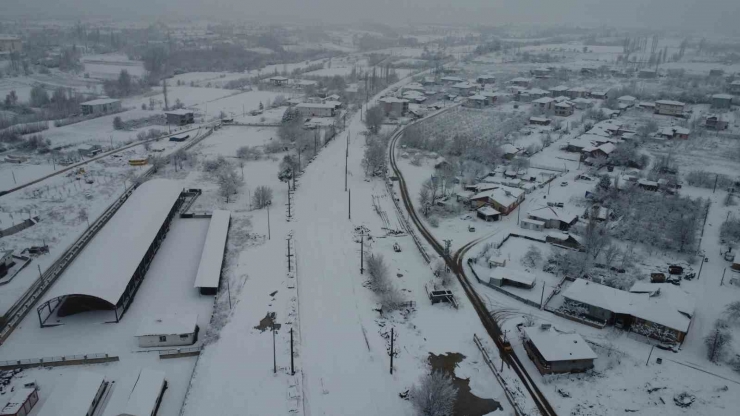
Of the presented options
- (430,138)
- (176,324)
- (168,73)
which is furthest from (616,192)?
(168,73)

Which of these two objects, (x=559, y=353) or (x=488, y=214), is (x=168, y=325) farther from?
(x=488, y=214)

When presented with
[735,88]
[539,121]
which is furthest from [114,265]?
[735,88]

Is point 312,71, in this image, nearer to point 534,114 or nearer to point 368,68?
point 368,68

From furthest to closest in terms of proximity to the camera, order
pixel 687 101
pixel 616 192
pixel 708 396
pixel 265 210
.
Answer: pixel 687 101, pixel 616 192, pixel 265 210, pixel 708 396

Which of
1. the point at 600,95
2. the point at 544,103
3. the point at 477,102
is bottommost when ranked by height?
the point at 477,102

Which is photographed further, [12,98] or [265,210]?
[12,98]

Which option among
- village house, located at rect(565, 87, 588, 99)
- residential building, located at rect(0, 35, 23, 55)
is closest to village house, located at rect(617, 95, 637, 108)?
village house, located at rect(565, 87, 588, 99)
